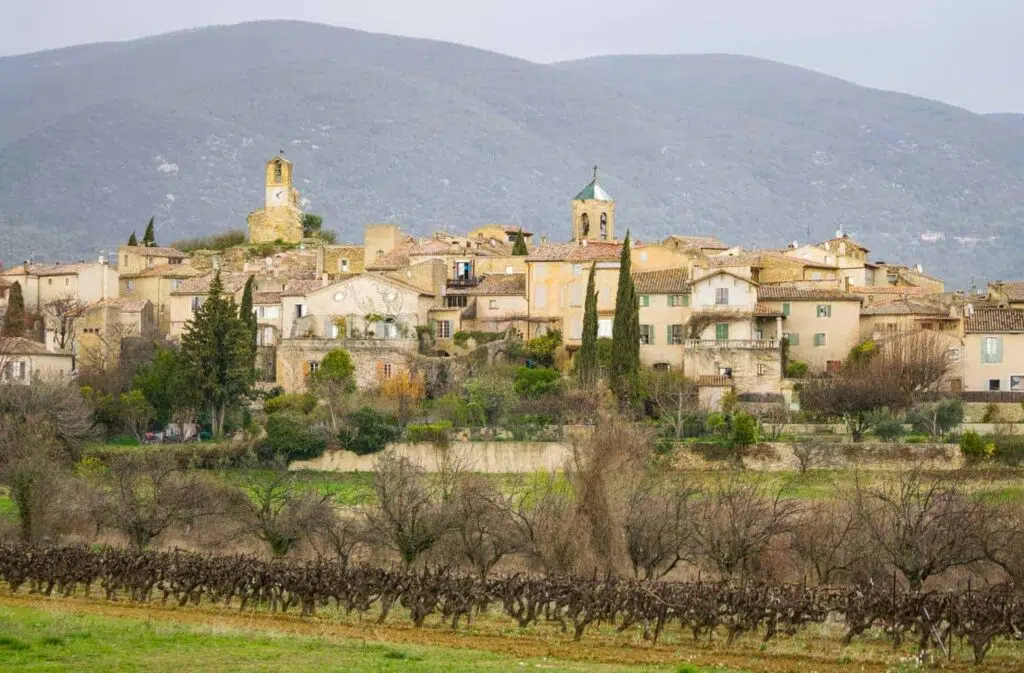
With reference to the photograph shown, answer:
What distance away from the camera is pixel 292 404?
226 ft

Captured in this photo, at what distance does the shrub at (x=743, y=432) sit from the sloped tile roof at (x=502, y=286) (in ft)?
55.4

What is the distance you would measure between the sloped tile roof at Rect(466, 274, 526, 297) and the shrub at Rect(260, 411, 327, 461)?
14.8 metres

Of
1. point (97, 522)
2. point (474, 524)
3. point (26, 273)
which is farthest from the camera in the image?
point (26, 273)

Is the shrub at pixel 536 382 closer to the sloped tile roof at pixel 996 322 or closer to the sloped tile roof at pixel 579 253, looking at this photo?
the sloped tile roof at pixel 579 253

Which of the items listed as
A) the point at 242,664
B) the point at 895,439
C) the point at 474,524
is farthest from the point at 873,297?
the point at 242,664

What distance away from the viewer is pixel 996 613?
35.4m

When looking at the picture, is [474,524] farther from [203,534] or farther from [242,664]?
[242,664]

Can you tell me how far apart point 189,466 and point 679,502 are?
21.6m

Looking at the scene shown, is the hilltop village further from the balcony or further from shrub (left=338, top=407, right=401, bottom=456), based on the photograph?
shrub (left=338, top=407, right=401, bottom=456)

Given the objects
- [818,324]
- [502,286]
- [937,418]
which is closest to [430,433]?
[502,286]

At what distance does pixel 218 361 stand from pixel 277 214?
4213 cm

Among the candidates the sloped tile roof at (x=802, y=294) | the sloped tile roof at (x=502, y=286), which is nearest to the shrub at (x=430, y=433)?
the sloped tile roof at (x=502, y=286)

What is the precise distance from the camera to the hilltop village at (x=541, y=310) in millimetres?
70125

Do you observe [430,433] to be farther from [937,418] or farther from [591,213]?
[591,213]
